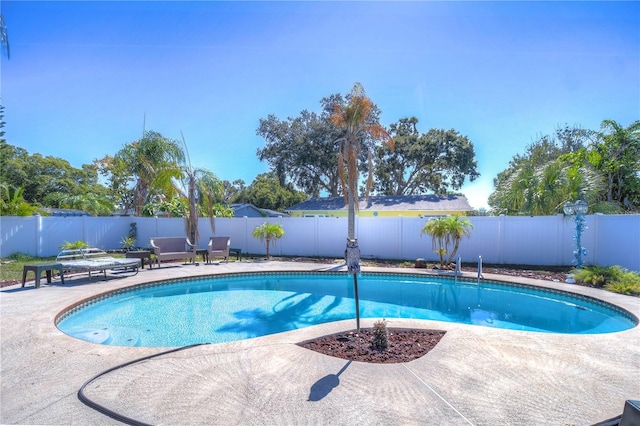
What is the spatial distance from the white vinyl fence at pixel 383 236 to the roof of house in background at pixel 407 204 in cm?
693

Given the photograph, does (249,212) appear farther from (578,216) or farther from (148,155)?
(578,216)

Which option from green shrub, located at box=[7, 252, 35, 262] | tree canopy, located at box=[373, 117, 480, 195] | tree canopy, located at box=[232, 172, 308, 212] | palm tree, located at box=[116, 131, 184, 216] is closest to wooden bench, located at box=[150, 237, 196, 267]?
green shrub, located at box=[7, 252, 35, 262]

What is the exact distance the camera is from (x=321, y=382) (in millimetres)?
3498

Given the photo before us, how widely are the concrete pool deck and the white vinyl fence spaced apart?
726 cm

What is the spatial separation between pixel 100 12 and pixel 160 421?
701 cm

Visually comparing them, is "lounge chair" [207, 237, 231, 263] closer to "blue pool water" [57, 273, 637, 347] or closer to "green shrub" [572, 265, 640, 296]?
"blue pool water" [57, 273, 637, 347]

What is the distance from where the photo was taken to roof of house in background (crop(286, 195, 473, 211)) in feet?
71.3

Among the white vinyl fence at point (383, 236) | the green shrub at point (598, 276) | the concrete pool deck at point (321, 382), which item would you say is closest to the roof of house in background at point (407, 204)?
the white vinyl fence at point (383, 236)

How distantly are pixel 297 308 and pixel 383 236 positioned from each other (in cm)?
692

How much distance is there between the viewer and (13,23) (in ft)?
21.8

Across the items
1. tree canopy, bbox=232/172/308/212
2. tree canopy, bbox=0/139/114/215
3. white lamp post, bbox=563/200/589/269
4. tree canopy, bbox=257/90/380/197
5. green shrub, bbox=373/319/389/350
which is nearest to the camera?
green shrub, bbox=373/319/389/350

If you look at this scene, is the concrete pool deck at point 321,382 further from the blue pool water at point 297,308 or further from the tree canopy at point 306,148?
the tree canopy at point 306,148

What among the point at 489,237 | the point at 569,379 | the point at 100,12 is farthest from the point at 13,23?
the point at 489,237

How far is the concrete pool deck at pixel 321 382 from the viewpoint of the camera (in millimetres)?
2904
